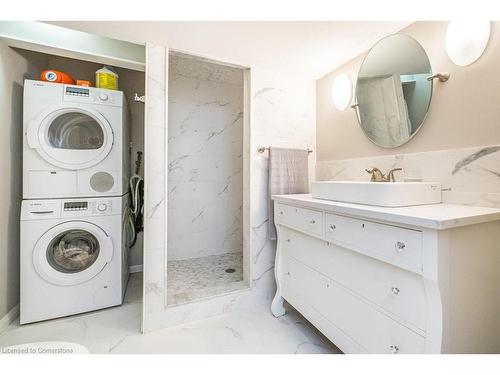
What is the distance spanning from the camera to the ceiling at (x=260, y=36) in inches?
55.0

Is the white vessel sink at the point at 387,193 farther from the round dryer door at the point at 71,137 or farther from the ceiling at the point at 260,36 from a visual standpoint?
the round dryer door at the point at 71,137

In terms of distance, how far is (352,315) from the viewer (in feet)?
3.74

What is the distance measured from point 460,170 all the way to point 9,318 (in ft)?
9.72

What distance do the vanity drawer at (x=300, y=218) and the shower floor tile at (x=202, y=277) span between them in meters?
0.75

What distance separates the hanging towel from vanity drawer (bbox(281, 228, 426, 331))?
1.70 ft

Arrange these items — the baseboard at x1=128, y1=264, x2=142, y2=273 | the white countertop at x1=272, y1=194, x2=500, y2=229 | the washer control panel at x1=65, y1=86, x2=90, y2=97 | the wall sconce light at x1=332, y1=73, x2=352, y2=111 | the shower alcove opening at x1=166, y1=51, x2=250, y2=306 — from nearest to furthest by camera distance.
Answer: the white countertop at x1=272, y1=194, x2=500, y2=229, the washer control panel at x1=65, y1=86, x2=90, y2=97, the wall sconce light at x1=332, y1=73, x2=352, y2=111, the baseboard at x1=128, y1=264, x2=142, y2=273, the shower alcove opening at x1=166, y1=51, x2=250, y2=306

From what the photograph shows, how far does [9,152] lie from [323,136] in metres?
2.42

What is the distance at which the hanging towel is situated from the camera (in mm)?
1907

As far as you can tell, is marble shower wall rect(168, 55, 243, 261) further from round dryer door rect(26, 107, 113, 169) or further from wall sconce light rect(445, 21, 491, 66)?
wall sconce light rect(445, 21, 491, 66)

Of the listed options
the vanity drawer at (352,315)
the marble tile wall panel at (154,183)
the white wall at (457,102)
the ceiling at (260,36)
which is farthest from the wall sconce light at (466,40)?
the marble tile wall panel at (154,183)

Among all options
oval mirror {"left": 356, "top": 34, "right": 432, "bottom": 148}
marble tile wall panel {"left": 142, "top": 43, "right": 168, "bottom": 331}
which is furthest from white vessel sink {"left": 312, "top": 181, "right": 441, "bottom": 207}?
marble tile wall panel {"left": 142, "top": 43, "right": 168, "bottom": 331}

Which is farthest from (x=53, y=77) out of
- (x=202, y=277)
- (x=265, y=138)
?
(x=202, y=277)

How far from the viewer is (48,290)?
1.67 metres
